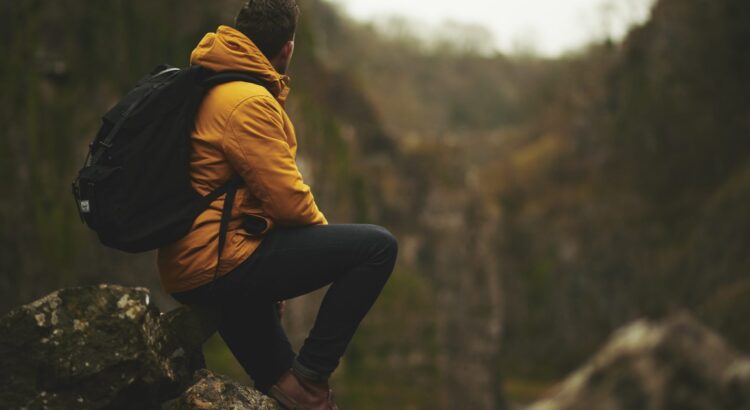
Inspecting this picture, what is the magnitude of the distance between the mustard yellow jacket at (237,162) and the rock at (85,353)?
0.38 metres

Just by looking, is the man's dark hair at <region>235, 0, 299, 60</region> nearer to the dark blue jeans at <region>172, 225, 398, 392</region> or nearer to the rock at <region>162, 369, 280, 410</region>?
the dark blue jeans at <region>172, 225, 398, 392</region>

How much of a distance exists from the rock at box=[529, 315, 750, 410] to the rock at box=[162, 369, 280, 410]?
8508 mm

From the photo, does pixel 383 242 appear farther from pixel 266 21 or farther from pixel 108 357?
pixel 108 357

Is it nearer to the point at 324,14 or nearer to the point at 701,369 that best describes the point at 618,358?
the point at 701,369

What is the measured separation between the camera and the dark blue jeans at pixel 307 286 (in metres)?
3.96

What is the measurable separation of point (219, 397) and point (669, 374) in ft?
29.6

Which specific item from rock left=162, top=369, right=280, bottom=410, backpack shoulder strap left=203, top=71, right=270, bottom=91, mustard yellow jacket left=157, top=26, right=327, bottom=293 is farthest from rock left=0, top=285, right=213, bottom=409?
backpack shoulder strap left=203, top=71, right=270, bottom=91

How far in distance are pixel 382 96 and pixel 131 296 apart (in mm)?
58393

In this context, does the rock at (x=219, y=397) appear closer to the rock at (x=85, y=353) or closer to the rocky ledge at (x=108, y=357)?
the rocky ledge at (x=108, y=357)

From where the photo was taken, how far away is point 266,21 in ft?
13.0

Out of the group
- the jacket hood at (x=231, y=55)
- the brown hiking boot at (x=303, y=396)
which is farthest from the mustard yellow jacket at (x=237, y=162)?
the brown hiking boot at (x=303, y=396)

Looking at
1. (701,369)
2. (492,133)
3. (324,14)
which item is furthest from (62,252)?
(492,133)

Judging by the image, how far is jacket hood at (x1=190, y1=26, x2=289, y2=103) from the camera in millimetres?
3900

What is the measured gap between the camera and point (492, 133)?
67438 mm
